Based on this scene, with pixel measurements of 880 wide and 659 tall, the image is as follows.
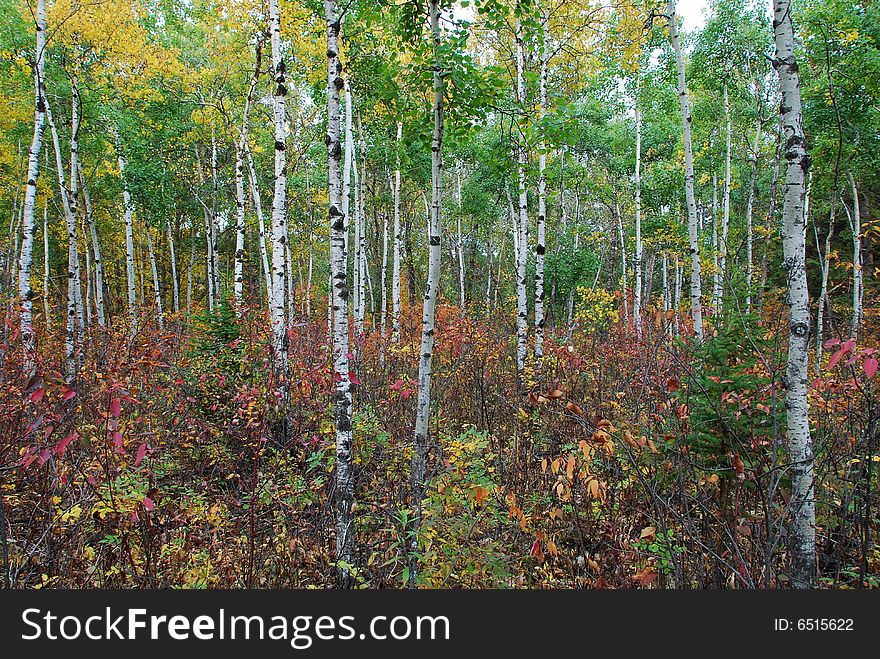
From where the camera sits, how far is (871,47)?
8.30m

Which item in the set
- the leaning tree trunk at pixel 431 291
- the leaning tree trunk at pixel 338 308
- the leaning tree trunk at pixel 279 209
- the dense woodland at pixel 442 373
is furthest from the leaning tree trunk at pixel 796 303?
the leaning tree trunk at pixel 279 209

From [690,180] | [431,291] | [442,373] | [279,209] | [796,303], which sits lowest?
[442,373]

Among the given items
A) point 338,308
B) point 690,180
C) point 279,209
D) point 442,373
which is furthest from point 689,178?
point 279,209

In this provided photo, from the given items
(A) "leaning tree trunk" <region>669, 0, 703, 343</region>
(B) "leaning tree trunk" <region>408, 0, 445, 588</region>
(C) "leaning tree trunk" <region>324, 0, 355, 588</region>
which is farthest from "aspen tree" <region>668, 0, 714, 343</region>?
(C) "leaning tree trunk" <region>324, 0, 355, 588</region>

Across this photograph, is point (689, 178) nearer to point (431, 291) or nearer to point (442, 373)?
point (431, 291)

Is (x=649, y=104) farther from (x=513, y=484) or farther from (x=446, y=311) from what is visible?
(x=513, y=484)

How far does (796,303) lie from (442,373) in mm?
5884

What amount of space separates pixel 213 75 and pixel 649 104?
41.7 feet

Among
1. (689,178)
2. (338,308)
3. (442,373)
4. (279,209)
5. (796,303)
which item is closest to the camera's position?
(796,303)

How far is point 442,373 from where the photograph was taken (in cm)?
836

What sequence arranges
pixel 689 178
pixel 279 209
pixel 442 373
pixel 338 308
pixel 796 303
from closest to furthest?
pixel 796 303 → pixel 338 308 → pixel 689 178 → pixel 279 209 → pixel 442 373

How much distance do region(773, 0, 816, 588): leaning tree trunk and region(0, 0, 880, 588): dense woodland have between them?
0.02m

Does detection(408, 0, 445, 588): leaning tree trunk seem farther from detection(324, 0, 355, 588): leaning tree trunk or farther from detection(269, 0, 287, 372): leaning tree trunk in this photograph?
detection(269, 0, 287, 372): leaning tree trunk

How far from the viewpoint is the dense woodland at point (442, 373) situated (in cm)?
309
